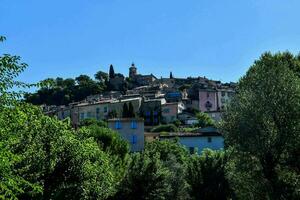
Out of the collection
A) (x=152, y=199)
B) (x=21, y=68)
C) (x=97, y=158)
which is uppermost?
(x=21, y=68)

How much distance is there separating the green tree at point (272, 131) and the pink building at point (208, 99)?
123 m

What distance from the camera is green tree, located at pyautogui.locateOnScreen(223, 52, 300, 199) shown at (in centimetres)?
2400

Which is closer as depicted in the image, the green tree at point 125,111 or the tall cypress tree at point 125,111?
the green tree at point 125,111

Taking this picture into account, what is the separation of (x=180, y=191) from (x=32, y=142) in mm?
15161

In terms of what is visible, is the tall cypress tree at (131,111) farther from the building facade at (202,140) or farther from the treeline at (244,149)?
the treeline at (244,149)

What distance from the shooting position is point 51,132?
2377 centimetres

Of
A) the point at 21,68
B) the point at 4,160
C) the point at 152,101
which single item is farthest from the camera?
the point at 152,101

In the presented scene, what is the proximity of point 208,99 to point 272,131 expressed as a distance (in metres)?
125

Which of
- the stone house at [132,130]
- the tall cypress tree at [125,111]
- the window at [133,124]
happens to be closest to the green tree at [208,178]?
the stone house at [132,130]

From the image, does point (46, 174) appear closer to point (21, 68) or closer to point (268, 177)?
point (268, 177)

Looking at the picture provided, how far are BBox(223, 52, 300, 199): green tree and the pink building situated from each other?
123 meters

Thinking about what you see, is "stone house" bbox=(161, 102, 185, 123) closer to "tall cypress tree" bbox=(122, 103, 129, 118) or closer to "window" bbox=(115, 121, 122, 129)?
"tall cypress tree" bbox=(122, 103, 129, 118)

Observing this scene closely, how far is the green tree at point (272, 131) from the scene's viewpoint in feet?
78.7

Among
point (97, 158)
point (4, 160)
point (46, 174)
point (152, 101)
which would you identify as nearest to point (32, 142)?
point (46, 174)
